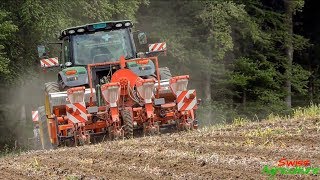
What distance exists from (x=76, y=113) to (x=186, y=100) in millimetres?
2073

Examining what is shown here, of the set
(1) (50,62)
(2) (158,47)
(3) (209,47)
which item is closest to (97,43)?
(1) (50,62)

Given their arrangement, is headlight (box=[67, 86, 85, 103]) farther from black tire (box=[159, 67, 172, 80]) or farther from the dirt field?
black tire (box=[159, 67, 172, 80])

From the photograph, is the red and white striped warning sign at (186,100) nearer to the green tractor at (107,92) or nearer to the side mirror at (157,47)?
the green tractor at (107,92)

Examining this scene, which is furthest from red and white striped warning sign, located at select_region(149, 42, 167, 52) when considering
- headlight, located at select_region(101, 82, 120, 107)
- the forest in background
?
the forest in background

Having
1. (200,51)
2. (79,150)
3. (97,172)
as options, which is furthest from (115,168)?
(200,51)

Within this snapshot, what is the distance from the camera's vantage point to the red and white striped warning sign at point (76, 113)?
1234cm

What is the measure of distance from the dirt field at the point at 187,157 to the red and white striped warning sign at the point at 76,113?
1673 mm

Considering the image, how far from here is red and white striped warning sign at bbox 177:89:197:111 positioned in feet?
42.7

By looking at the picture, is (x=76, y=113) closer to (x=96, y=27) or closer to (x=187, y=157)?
(x=96, y=27)

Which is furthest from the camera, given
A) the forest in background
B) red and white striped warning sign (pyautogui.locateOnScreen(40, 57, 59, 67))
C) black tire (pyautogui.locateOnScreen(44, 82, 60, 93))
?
the forest in background

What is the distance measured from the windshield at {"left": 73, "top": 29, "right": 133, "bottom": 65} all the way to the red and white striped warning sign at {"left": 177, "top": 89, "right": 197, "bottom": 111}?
182cm

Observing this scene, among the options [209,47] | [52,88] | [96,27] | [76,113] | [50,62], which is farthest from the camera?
[209,47]

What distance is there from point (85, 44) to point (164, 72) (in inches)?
67.7

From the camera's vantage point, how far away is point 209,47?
1006 inches
